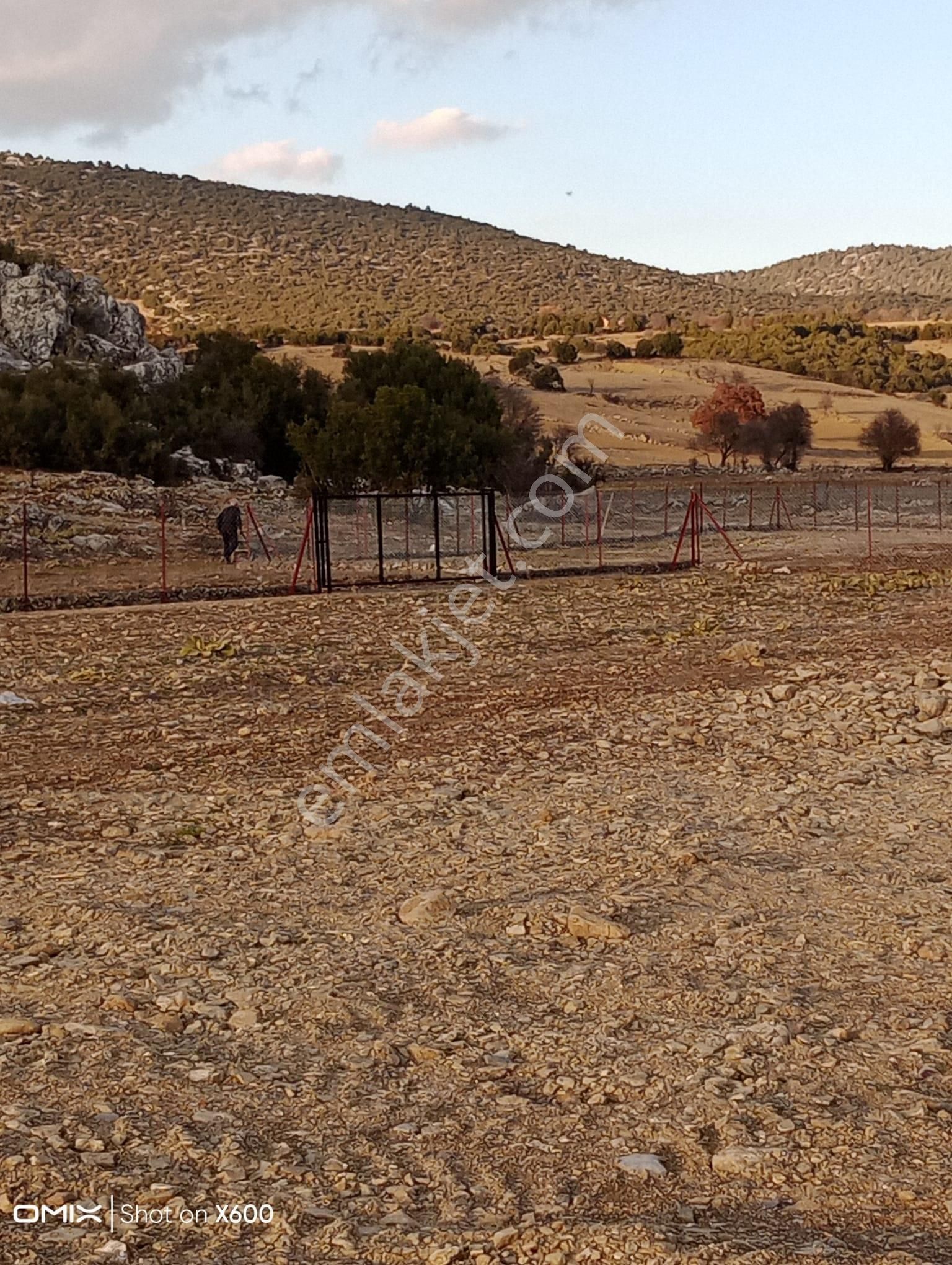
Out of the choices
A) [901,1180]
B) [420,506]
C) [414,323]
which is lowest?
[901,1180]

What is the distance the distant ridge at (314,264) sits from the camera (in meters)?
84.1

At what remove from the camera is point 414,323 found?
81812 millimetres

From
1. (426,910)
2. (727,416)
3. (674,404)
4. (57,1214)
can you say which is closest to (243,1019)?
(426,910)

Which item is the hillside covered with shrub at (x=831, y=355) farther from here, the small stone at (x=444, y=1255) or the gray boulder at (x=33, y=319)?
the small stone at (x=444, y=1255)

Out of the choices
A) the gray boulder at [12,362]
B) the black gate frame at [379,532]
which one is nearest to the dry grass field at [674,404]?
the gray boulder at [12,362]

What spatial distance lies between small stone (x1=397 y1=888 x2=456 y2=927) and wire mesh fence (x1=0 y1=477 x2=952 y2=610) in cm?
1329

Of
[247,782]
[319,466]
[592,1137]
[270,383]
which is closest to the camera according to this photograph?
[592,1137]

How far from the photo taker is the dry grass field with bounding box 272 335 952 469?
193 feet

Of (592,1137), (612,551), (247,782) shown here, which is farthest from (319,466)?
(592,1137)

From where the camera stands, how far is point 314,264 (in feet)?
307

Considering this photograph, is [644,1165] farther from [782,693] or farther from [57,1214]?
[782,693]

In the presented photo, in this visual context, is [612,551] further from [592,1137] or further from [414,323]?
[414,323]

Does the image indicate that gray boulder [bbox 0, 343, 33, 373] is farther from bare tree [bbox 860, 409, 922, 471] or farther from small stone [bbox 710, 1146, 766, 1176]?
small stone [bbox 710, 1146, 766, 1176]

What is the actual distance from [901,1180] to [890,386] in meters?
77.2
